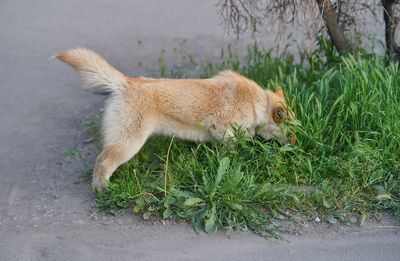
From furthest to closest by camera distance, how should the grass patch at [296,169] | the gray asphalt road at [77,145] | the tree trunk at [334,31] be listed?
the tree trunk at [334,31] < the grass patch at [296,169] < the gray asphalt road at [77,145]

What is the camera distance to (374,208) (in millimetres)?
5641

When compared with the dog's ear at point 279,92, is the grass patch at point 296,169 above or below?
below

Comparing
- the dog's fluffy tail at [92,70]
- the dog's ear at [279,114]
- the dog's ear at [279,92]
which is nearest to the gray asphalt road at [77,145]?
the dog's fluffy tail at [92,70]

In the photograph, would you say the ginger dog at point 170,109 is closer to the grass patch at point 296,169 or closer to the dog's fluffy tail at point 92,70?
the dog's fluffy tail at point 92,70

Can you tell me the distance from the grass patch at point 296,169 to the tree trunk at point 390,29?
55 cm

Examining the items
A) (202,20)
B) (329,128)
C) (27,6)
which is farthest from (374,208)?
(27,6)

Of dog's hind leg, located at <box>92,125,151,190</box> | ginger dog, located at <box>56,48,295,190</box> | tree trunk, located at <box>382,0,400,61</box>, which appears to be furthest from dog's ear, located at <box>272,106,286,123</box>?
tree trunk, located at <box>382,0,400,61</box>

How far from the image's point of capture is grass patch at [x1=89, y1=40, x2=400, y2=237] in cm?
548

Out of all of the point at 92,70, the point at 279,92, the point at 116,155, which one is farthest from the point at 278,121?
the point at 92,70

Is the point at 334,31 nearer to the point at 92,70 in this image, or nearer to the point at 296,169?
the point at 296,169

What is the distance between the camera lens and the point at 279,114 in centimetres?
612

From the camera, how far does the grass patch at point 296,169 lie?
548 cm

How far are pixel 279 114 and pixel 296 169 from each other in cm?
55

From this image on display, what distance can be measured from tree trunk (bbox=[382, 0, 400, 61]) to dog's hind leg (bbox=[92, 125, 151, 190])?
3.01 m
